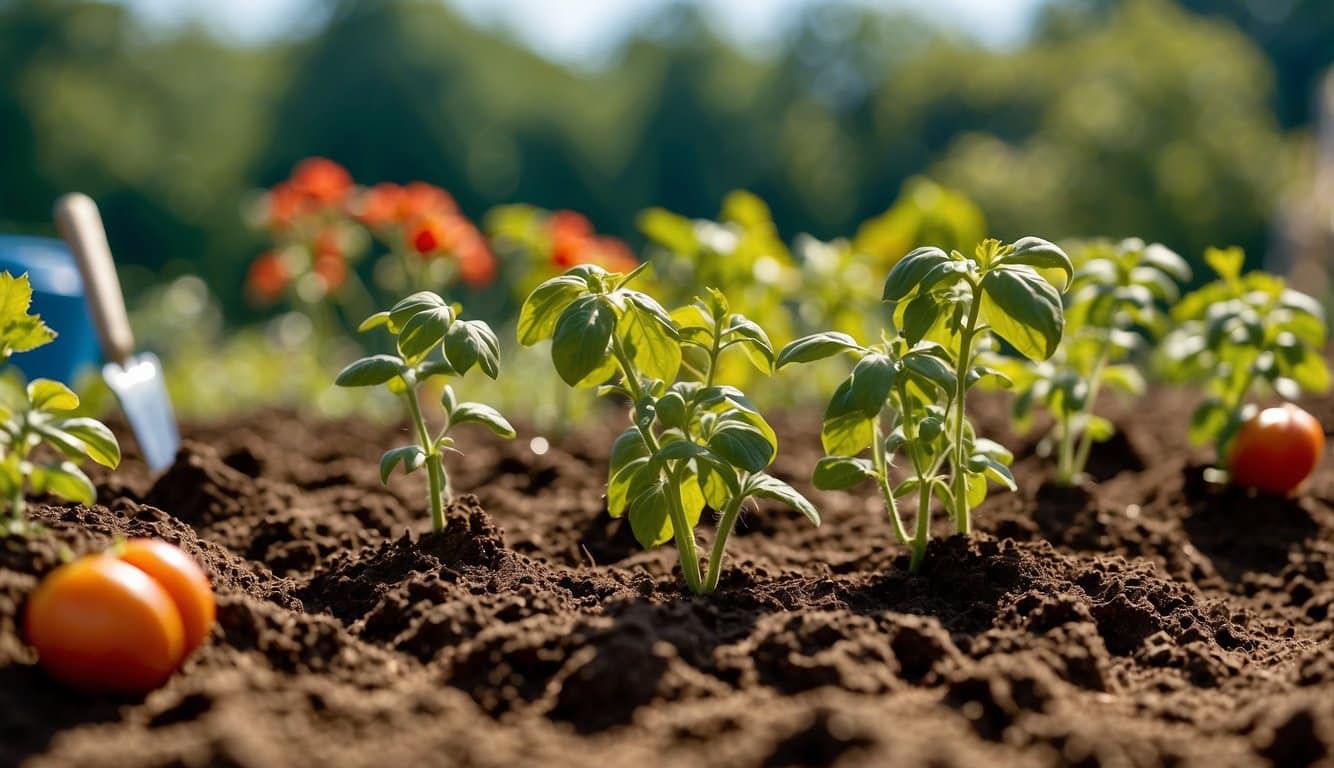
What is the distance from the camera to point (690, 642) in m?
2.10

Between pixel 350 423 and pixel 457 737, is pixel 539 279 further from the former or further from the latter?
pixel 457 737

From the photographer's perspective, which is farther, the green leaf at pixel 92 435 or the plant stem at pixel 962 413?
the plant stem at pixel 962 413

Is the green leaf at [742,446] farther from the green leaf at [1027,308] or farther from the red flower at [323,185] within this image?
the red flower at [323,185]

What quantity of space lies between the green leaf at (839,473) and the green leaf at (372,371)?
825mm

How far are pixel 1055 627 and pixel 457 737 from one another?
44.2 inches

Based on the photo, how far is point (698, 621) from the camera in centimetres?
221

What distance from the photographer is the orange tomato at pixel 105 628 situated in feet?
6.09

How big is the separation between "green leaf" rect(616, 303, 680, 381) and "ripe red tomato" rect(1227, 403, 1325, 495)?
74.8 inches

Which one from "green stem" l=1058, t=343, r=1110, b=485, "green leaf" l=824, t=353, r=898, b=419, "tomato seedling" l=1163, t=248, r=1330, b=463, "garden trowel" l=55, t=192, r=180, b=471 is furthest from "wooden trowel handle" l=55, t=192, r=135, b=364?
"tomato seedling" l=1163, t=248, r=1330, b=463


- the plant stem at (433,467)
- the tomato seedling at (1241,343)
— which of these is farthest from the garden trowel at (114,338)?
the tomato seedling at (1241,343)

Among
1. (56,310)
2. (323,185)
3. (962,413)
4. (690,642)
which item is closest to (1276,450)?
(962,413)

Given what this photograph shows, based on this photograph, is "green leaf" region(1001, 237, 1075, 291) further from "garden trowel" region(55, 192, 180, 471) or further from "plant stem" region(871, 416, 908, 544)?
"garden trowel" region(55, 192, 180, 471)

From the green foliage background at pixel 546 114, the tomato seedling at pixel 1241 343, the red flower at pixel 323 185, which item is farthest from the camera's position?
the green foliage background at pixel 546 114

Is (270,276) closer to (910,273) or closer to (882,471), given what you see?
(882,471)
